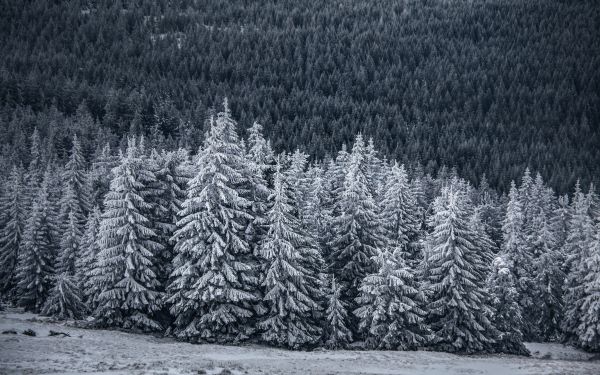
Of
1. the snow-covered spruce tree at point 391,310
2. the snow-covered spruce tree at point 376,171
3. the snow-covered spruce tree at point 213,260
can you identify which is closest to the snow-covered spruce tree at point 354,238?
the snow-covered spruce tree at point 391,310

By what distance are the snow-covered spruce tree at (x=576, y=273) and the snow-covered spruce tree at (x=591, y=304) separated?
2.23ft

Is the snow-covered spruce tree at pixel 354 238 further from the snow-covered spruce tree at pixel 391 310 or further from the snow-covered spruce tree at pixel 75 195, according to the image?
the snow-covered spruce tree at pixel 75 195

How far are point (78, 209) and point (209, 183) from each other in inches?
998

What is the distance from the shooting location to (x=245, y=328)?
109ft

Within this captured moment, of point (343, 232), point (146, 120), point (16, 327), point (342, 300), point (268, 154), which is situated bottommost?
point (16, 327)

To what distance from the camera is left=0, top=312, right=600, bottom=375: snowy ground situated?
2214cm

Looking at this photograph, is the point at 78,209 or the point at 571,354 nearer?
the point at 571,354

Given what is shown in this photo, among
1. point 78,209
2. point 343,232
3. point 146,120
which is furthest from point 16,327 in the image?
point 146,120

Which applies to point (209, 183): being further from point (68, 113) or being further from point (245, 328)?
point (68, 113)

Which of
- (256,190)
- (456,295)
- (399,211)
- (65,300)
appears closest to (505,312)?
(456,295)

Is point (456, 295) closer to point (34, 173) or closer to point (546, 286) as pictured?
point (546, 286)

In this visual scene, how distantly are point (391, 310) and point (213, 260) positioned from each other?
36.2 feet

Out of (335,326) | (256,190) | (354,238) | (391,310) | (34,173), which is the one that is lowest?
(335,326)

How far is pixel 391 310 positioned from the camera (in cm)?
3397
